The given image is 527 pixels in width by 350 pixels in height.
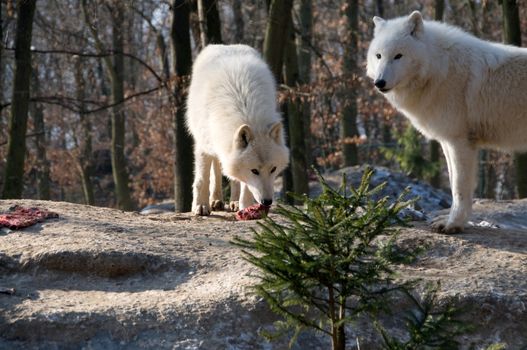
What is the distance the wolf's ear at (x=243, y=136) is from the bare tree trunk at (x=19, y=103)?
4.96 metres

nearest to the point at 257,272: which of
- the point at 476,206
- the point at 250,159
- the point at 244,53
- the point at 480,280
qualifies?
the point at 480,280

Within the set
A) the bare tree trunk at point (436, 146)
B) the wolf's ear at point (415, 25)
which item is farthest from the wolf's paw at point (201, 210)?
the bare tree trunk at point (436, 146)

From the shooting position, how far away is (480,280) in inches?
187

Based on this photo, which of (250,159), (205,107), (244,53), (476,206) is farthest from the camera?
(476,206)

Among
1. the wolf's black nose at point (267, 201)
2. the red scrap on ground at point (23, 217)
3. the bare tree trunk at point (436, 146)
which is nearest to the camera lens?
the red scrap on ground at point (23, 217)

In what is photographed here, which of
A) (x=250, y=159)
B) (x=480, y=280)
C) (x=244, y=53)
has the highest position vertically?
(x=244, y=53)

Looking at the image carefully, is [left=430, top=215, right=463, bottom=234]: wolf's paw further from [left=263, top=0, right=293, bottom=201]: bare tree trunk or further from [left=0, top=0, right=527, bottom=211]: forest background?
[left=263, top=0, right=293, bottom=201]: bare tree trunk

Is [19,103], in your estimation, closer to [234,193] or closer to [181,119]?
[181,119]

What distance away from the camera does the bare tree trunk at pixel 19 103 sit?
10086 mm

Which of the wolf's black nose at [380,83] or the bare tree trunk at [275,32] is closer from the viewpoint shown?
the wolf's black nose at [380,83]

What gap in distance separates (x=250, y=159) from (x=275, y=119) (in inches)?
24.7

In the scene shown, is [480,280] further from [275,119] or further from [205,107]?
[205,107]

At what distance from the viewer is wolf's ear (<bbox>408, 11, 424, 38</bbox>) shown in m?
5.57

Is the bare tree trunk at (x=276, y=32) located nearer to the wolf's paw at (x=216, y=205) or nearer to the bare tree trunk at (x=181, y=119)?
the bare tree trunk at (x=181, y=119)
